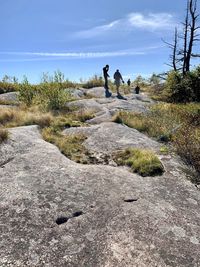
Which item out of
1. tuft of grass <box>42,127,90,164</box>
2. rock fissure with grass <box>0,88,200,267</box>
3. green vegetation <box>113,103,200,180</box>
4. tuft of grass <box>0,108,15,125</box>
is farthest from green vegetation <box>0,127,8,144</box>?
green vegetation <box>113,103,200,180</box>

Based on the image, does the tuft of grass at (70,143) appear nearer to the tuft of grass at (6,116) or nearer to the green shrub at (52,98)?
the tuft of grass at (6,116)

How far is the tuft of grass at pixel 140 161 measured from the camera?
427 inches

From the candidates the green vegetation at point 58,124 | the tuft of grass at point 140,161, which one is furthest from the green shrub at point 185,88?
the tuft of grass at point 140,161

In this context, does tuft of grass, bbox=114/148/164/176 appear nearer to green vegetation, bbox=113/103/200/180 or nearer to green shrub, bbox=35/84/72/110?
green vegetation, bbox=113/103/200/180

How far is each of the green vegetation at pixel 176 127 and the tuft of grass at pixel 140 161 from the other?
1.66m

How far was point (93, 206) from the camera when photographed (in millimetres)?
8500

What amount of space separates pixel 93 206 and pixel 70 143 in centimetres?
533

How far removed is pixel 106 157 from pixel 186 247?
5.53m

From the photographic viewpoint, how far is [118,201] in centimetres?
881

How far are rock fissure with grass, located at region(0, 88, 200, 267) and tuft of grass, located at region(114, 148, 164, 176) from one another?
1.3 inches

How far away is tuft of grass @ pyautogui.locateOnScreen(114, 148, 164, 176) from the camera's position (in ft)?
35.6

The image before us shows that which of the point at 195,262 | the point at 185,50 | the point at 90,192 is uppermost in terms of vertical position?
the point at 185,50

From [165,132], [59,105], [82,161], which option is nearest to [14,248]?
[82,161]

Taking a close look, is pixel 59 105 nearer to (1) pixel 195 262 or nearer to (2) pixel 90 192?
(2) pixel 90 192
